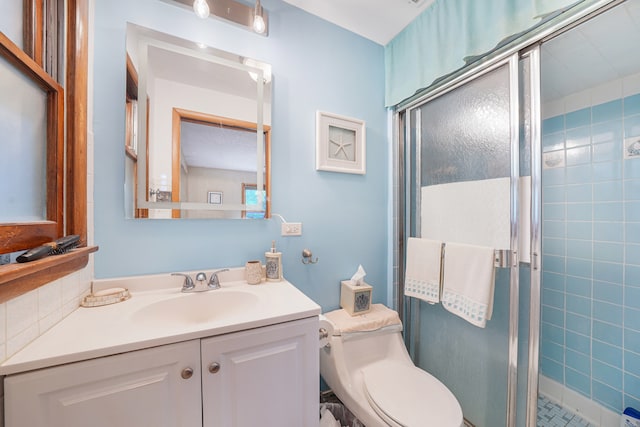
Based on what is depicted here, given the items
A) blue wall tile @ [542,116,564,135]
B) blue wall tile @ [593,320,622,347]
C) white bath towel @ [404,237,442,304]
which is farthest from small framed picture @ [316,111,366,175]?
blue wall tile @ [593,320,622,347]

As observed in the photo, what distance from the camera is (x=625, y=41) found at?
1155 mm

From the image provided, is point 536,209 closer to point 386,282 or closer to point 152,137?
point 386,282

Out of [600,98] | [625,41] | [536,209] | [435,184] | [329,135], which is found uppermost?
[625,41]

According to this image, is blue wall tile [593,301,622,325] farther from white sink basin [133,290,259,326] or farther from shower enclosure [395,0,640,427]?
white sink basin [133,290,259,326]

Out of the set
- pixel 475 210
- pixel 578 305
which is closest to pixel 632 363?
pixel 578 305

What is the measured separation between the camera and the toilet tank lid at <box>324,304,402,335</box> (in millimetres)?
1203

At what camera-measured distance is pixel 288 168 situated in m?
1.30

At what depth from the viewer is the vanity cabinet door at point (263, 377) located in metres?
0.68

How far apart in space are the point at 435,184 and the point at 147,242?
1.51 meters

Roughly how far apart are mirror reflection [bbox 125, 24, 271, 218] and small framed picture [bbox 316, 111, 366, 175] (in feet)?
1.04

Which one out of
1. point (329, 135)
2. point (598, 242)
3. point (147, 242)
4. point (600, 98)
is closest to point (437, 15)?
point (329, 135)

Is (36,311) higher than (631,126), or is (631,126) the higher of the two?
(631,126)

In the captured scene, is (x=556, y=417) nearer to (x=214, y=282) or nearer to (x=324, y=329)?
(x=324, y=329)

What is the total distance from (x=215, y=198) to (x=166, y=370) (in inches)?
28.3
